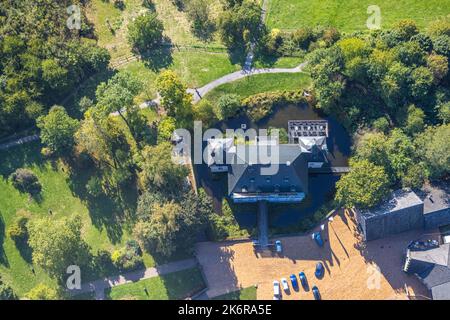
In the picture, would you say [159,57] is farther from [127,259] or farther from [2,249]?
[2,249]

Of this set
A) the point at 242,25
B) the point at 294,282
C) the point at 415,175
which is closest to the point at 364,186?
the point at 415,175

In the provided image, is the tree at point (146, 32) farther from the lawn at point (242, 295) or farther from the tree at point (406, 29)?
the lawn at point (242, 295)

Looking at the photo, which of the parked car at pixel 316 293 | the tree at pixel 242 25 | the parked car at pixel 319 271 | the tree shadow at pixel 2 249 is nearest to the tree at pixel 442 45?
the tree at pixel 242 25

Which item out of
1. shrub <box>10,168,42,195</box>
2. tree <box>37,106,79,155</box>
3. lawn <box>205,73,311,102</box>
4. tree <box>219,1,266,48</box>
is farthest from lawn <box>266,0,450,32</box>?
shrub <box>10,168,42,195</box>

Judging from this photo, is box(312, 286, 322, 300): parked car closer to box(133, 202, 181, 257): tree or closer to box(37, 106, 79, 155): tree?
box(133, 202, 181, 257): tree

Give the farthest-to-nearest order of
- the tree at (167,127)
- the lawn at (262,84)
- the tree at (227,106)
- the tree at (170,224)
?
the lawn at (262,84), the tree at (227,106), the tree at (167,127), the tree at (170,224)

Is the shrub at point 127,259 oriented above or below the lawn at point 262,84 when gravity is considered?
below
